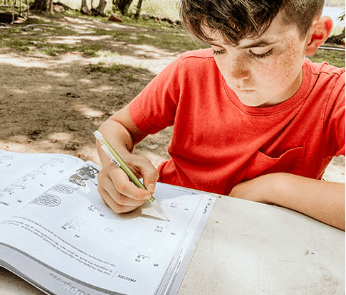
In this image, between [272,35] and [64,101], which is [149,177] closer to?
[272,35]

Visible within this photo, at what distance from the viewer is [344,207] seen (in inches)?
30.3

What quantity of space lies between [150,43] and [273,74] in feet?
21.4

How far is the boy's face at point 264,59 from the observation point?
0.81 metres

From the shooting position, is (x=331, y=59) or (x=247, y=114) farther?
(x=331, y=59)

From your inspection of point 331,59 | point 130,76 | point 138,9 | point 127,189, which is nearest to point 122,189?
point 127,189

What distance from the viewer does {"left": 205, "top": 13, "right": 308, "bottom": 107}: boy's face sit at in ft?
2.65

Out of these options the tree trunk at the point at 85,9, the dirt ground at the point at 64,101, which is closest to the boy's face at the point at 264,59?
the dirt ground at the point at 64,101

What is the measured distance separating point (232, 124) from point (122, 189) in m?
0.50

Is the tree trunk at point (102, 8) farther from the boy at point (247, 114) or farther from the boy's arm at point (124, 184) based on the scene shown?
the boy's arm at point (124, 184)

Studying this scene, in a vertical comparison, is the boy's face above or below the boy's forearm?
above

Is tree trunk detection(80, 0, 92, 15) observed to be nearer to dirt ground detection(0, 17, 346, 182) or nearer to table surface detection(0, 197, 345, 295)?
dirt ground detection(0, 17, 346, 182)

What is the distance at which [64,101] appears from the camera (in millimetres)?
3146

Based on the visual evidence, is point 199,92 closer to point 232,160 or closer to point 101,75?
point 232,160

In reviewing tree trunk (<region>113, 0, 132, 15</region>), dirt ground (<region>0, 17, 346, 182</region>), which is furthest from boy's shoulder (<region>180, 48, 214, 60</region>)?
tree trunk (<region>113, 0, 132, 15</region>)
